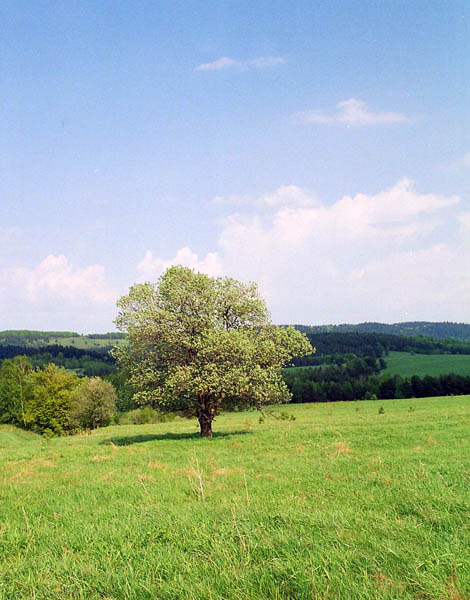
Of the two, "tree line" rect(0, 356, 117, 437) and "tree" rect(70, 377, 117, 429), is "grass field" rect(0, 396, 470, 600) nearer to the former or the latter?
"tree line" rect(0, 356, 117, 437)

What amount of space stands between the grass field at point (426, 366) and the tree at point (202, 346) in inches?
4301

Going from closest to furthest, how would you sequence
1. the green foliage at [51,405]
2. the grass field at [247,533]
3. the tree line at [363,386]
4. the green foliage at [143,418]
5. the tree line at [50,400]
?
the grass field at [247,533] < the green foliage at [51,405] < the tree line at [50,400] < the green foliage at [143,418] < the tree line at [363,386]

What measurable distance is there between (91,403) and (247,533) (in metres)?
78.7

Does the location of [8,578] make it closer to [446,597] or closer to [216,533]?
[216,533]

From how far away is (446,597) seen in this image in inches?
182

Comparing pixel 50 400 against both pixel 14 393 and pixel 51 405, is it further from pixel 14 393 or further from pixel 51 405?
pixel 14 393

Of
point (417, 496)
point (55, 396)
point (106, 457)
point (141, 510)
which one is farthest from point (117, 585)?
point (55, 396)

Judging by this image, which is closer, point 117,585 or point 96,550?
point 117,585

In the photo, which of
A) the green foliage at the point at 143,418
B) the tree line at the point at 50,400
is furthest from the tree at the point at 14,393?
the green foliage at the point at 143,418

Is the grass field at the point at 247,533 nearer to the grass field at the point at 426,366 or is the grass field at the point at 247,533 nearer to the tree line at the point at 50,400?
the tree line at the point at 50,400

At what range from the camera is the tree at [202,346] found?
82.6 ft

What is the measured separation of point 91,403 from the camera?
7825 cm

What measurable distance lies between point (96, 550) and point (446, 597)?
550 cm

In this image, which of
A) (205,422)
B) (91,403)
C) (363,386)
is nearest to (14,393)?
(91,403)
